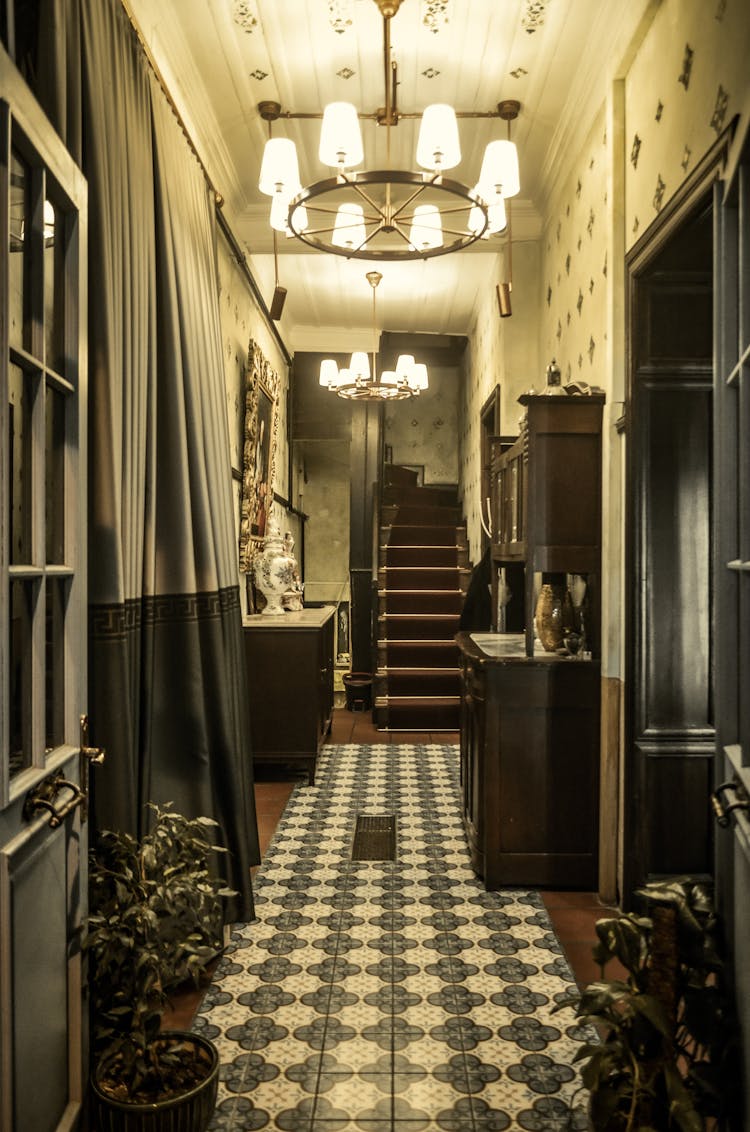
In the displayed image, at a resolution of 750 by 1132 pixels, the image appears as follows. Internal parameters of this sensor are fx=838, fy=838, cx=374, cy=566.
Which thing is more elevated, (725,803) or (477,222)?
(477,222)

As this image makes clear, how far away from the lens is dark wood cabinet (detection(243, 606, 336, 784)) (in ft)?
16.9

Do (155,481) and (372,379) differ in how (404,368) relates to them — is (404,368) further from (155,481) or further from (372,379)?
(155,481)

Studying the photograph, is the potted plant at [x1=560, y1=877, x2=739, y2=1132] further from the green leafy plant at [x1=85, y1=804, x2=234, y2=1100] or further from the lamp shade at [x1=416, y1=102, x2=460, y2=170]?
the lamp shade at [x1=416, y1=102, x2=460, y2=170]

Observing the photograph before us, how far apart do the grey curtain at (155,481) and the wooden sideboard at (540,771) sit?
103 cm

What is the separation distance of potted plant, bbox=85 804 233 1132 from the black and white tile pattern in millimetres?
199

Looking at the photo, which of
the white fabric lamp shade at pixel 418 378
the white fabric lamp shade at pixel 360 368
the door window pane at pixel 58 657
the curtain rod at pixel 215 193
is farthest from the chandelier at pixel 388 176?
the white fabric lamp shade at pixel 418 378

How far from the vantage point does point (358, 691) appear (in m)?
7.68

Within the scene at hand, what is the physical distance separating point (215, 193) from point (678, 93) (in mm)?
2013

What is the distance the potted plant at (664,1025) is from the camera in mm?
1667

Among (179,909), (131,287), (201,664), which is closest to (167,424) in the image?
(131,287)

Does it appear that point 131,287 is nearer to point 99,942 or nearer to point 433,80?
point 99,942

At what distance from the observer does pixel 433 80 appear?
13.1ft

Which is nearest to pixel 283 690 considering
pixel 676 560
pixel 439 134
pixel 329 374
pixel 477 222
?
pixel 676 560

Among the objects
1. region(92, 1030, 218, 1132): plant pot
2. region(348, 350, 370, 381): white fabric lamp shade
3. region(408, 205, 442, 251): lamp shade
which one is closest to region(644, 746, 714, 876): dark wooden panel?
region(92, 1030, 218, 1132): plant pot
